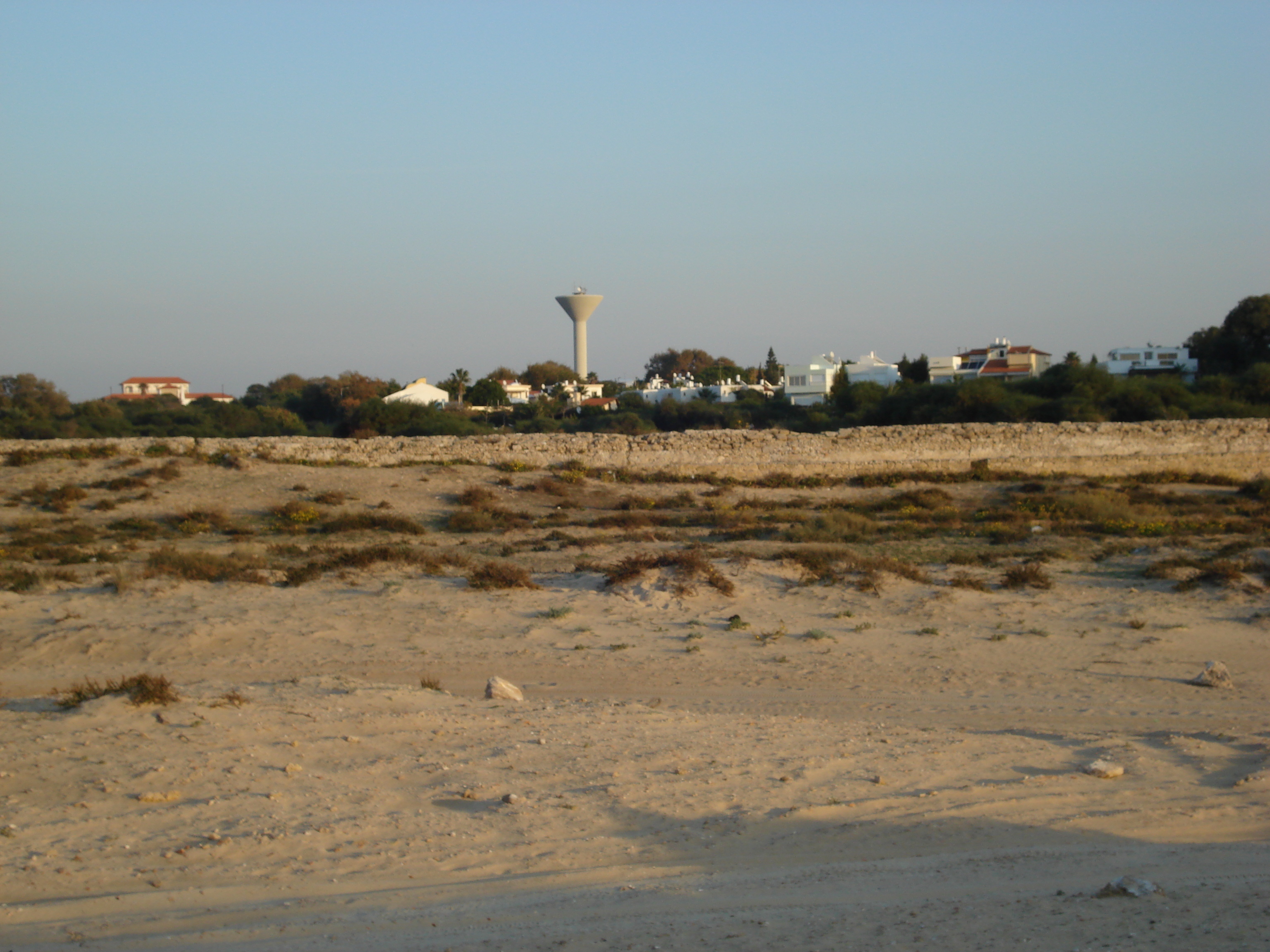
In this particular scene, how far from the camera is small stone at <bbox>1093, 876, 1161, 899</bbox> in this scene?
12.3ft

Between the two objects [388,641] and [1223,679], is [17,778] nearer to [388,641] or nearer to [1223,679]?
[388,641]

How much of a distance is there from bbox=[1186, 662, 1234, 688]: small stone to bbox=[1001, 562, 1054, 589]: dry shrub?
331cm

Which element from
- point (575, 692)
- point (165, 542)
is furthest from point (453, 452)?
point (575, 692)

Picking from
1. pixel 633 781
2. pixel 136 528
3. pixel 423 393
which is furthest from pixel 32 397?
pixel 633 781

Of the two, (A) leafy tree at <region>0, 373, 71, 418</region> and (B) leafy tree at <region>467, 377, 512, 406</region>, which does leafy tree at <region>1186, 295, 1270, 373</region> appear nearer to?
(B) leafy tree at <region>467, 377, 512, 406</region>

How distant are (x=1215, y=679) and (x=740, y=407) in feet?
142

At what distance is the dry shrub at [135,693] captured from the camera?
241 inches

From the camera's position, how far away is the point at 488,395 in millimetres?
63219

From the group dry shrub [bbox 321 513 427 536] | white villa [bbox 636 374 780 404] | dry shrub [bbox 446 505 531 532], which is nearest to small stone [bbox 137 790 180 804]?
dry shrub [bbox 321 513 427 536]

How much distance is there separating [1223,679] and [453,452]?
19.3 metres

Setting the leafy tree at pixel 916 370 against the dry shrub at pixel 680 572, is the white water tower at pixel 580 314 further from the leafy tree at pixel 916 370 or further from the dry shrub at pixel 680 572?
the dry shrub at pixel 680 572

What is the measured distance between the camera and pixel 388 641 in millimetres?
9539

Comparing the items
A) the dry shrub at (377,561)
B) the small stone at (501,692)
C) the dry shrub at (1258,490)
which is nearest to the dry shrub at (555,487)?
the dry shrub at (377,561)

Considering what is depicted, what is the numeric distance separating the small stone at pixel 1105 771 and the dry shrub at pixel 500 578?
7.05 metres
